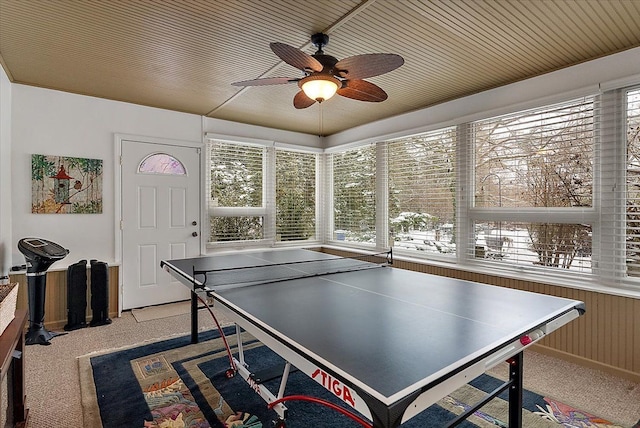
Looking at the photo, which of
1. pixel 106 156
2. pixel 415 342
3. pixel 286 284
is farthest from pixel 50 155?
pixel 415 342

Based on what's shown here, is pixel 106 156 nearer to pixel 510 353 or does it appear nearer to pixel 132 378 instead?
pixel 132 378

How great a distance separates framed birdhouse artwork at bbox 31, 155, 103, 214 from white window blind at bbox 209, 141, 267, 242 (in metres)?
1.34

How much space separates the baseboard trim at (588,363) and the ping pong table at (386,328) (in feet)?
4.78

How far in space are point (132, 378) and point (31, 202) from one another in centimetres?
228

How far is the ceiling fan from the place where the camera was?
190cm

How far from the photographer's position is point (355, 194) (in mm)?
5223

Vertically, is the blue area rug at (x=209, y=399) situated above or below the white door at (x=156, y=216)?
below

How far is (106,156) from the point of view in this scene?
392 cm

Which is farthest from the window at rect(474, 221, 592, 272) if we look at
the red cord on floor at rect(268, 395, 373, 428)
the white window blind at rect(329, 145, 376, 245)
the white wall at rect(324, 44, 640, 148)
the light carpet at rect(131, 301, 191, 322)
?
the light carpet at rect(131, 301, 191, 322)

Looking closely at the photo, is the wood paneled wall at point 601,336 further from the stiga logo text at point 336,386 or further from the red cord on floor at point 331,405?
the stiga logo text at point 336,386

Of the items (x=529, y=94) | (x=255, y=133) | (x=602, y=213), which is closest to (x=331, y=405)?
(x=602, y=213)

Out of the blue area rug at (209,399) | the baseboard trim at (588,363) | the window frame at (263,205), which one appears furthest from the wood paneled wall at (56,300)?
the baseboard trim at (588,363)

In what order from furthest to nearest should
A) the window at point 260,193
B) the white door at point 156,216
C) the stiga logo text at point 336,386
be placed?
the window at point 260,193
the white door at point 156,216
the stiga logo text at point 336,386

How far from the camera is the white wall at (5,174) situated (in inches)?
120
